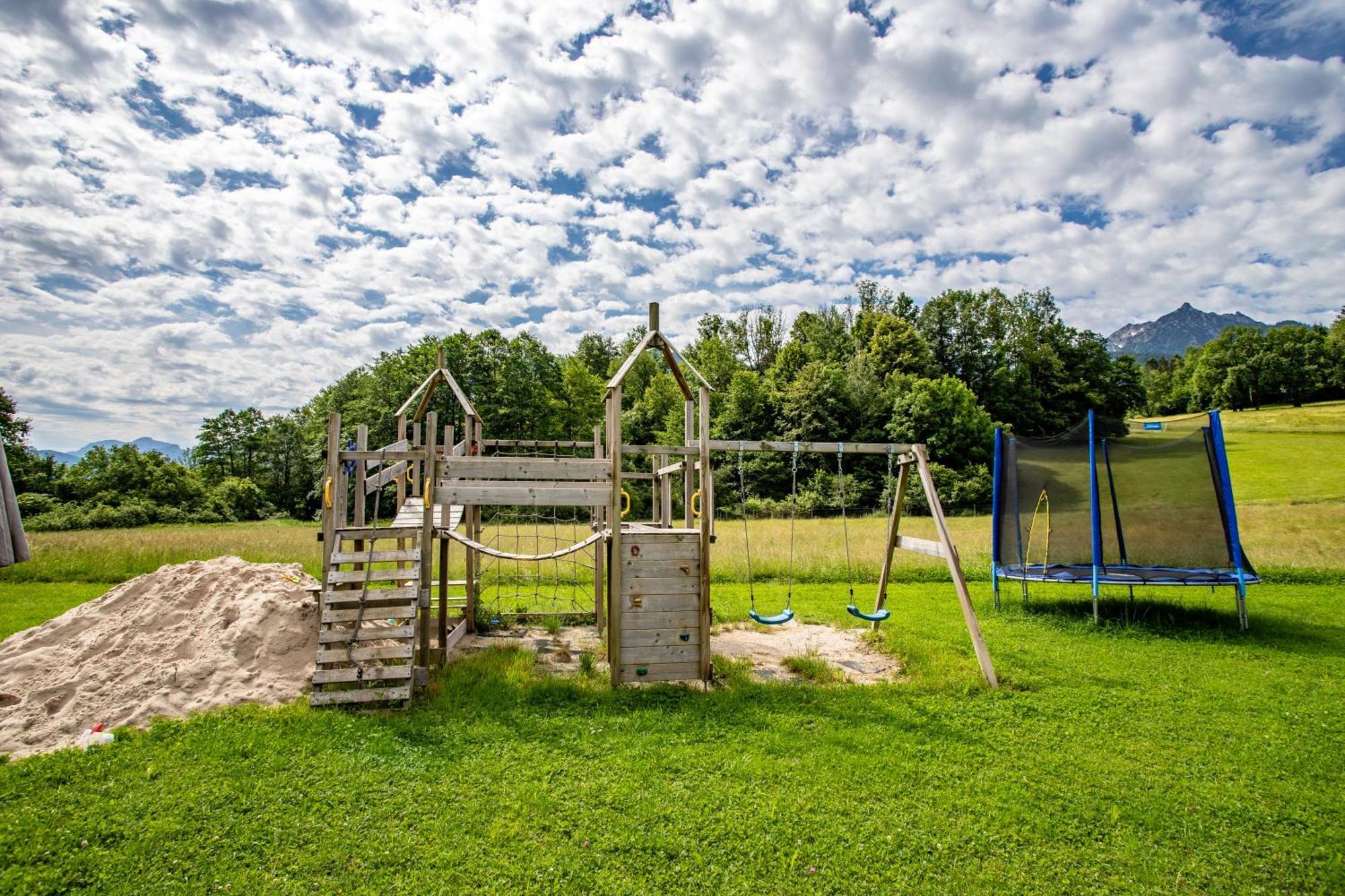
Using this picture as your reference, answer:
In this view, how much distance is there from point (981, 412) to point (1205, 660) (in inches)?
1352

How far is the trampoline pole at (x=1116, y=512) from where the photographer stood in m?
10.2

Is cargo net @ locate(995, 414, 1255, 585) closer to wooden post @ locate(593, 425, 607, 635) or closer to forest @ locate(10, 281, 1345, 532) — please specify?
wooden post @ locate(593, 425, 607, 635)

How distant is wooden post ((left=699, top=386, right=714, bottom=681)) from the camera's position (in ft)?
21.4

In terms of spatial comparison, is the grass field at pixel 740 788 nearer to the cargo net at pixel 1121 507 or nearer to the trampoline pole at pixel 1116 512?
the cargo net at pixel 1121 507

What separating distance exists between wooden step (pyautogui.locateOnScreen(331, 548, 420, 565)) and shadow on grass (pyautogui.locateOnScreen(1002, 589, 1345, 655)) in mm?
8914

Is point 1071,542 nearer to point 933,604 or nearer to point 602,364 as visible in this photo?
point 933,604

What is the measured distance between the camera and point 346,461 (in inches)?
269

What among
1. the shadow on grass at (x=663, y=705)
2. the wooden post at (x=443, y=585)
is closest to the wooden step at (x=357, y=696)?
the shadow on grass at (x=663, y=705)

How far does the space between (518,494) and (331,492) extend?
1.99 meters

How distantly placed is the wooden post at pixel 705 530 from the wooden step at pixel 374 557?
2938mm

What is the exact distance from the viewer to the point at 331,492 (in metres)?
6.59

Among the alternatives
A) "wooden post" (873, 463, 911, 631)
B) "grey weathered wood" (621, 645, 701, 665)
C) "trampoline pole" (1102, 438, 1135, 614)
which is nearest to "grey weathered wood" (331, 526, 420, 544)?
"grey weathered wood" (621, 645, 701, 665)

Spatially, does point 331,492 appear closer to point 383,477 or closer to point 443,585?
point 383,477

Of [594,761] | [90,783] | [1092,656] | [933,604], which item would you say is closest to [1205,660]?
[1092,656]
